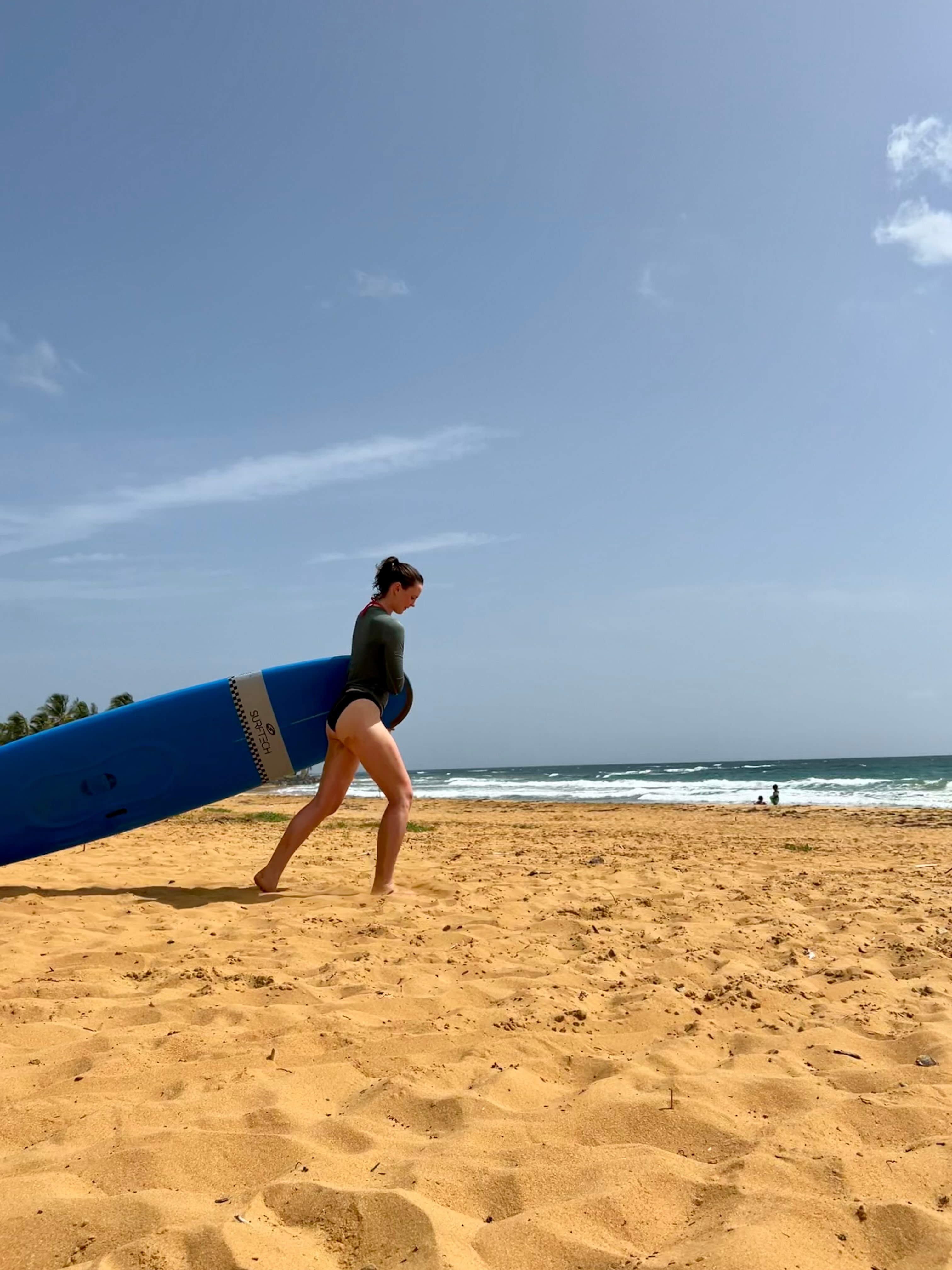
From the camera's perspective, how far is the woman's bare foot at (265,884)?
4.77 meters

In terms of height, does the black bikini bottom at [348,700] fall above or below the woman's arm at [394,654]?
below

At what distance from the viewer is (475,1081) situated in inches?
87.7

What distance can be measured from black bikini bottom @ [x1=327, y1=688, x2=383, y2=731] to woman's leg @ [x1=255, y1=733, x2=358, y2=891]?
0.13m

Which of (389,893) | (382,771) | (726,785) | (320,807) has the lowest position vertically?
(726,785)

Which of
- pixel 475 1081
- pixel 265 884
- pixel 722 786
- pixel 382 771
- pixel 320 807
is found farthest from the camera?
pixel 722 786

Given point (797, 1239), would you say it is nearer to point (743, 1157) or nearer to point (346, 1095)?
point (743, 1157)

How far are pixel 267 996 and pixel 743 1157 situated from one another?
1.68m

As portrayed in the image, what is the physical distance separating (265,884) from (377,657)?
1.44 metres

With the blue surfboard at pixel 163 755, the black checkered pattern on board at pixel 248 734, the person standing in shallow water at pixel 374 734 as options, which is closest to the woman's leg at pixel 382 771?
the person standing in shallow water at pixel 374 734

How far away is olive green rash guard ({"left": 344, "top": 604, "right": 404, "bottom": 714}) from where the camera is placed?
4.61m

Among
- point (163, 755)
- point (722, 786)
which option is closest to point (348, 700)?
point (163, 755)

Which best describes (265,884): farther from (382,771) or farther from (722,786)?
(722,786)

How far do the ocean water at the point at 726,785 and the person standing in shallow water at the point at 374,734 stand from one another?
16541 millimetres

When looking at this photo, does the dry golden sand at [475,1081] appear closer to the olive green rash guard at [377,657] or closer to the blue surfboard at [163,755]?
the blue surfboard at [163,755]
